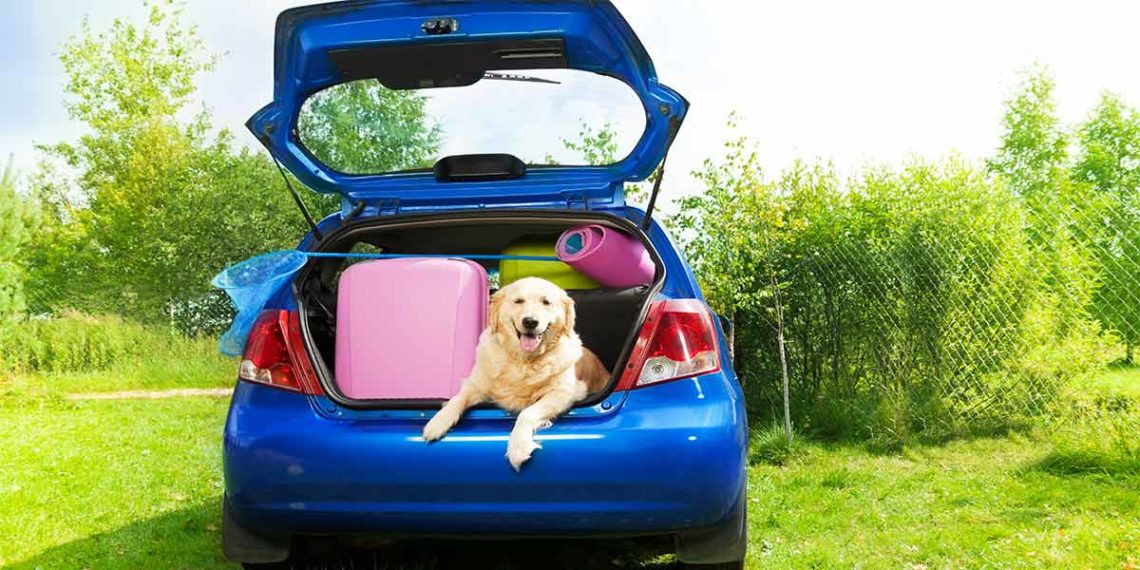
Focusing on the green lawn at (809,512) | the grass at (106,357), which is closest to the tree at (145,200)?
the grass at (106,357)

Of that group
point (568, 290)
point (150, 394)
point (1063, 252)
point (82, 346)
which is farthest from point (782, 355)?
point (82, 346)

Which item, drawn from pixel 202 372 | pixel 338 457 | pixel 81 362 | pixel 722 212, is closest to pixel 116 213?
pixel 81 362

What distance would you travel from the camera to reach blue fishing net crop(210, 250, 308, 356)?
3567 millimetres

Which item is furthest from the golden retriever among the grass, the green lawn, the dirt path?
the grass

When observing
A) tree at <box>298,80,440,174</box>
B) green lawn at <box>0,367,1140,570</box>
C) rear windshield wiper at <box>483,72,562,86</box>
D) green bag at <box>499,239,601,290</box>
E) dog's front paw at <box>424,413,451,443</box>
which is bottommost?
green lawn at <box>0,367,1140,570</box>

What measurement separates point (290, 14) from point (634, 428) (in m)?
1.99

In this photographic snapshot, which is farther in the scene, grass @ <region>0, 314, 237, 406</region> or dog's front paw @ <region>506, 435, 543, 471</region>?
grass @ <region>0, 314, 237, 406</region>

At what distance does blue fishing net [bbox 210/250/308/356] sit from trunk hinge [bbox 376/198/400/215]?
411 mm

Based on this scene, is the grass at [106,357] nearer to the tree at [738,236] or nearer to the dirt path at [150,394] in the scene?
the dirt path at [150,394]

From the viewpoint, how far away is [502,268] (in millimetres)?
4188

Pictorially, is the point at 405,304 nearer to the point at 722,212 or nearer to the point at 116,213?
the point at 722,212

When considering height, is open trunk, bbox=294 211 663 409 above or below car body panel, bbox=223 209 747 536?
above

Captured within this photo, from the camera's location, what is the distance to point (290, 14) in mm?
3713

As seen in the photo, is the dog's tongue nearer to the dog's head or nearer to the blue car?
the dog's head
